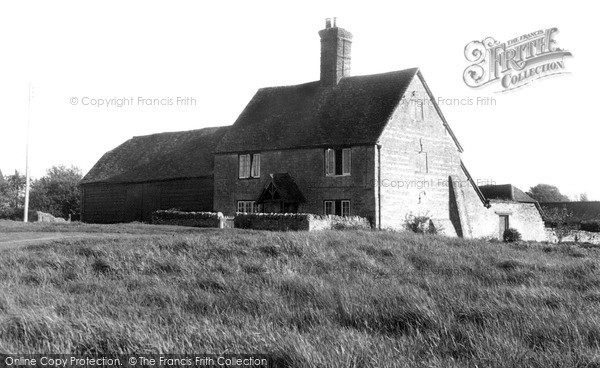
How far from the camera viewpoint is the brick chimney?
121 ft

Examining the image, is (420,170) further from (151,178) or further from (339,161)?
(151,178)

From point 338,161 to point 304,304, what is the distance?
83.5 ft

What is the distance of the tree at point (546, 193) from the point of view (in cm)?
8081

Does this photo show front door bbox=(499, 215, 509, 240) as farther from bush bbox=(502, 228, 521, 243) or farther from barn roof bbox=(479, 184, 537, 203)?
barn roof bbox=(479, 184, 537, 203)

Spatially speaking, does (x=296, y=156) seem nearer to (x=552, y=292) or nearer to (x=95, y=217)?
(x=95, y=217)

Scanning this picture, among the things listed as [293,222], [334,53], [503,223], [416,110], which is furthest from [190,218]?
[503,223]

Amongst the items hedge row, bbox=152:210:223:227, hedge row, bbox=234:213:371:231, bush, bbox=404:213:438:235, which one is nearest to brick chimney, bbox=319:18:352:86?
bush, bbox=404:213:438:235

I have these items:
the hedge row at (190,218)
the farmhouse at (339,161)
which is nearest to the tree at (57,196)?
the farmhouse at (339,161)

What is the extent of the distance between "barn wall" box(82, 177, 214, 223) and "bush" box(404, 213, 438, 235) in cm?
1272

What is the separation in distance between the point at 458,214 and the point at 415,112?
6.49 meters

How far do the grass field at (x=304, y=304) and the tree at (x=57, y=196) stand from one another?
56.2m

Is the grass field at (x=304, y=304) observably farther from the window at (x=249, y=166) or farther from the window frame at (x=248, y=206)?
the window at (x=249, y=166)

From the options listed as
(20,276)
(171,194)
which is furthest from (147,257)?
(171,194)

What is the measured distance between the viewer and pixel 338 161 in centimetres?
3456
